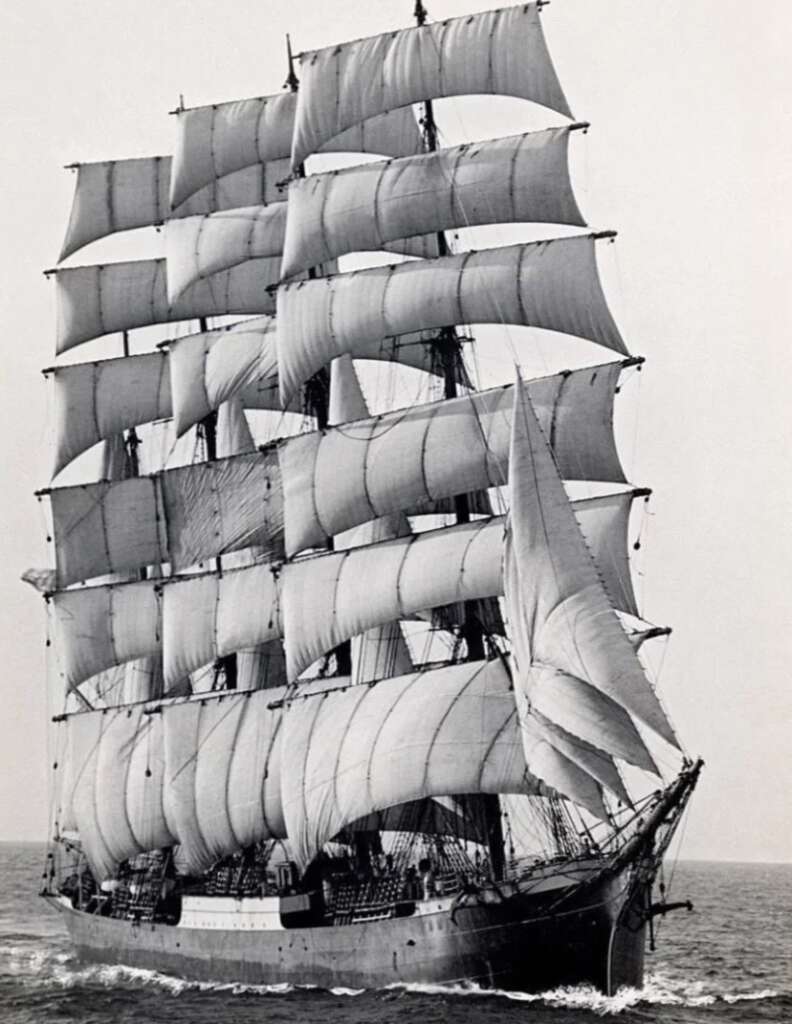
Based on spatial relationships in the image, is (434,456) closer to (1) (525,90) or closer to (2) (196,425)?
(1) (525,90)

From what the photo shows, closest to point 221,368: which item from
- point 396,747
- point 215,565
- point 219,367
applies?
point 219,367

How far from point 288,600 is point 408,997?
10.6m

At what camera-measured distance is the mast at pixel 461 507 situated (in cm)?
3788

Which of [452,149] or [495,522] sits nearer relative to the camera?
[495,522]

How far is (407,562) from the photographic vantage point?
129ft

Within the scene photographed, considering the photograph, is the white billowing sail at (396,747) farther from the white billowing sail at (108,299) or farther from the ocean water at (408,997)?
the white billowing sail at (108,299)

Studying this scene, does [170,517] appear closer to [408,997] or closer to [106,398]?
[106,398]

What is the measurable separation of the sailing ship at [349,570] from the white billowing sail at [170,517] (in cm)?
8

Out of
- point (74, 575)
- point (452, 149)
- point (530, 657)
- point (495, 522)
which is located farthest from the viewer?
point (74, 575)

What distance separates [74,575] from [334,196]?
506 inches

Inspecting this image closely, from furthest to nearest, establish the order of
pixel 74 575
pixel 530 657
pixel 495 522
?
pixel 74 575 → pixel 495 522 → pixel 530 657

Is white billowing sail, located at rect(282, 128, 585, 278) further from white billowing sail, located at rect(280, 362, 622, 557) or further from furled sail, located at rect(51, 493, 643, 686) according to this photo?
furled sail, located at rect(51, 493, 643, 686)

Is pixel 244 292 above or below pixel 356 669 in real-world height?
above

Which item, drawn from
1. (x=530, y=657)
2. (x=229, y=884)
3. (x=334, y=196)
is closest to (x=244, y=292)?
(x=334, y=196)
